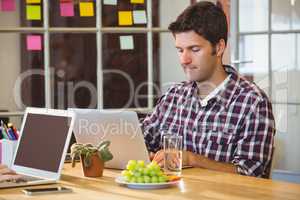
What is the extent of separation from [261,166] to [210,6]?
0.76m

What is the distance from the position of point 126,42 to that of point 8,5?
76 centimetres

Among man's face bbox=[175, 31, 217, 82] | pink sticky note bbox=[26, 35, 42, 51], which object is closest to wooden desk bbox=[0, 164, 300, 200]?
man's face bbox=[175, 31, 217, 82]

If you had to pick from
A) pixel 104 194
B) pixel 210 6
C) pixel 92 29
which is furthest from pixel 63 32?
pixel 104 194

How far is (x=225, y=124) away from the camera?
2652 millimetres

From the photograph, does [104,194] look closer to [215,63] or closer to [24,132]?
[24,132]

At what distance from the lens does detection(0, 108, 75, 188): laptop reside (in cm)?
221

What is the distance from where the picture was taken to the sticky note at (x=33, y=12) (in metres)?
3.84

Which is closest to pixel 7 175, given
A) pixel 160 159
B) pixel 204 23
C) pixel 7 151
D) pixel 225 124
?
pixel 7 151

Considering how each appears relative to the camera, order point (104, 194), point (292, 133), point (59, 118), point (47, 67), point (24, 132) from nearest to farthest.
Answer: point (104, 194), point (59, 118), point (24, 132), point (47, 67), point (292, 133)

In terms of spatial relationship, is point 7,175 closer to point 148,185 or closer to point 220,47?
point 148,185

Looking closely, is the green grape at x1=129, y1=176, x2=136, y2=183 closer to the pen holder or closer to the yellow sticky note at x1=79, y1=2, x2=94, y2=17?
the pen holder

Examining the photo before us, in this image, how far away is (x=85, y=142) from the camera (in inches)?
99.3

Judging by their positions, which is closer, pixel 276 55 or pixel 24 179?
pixel 24 179

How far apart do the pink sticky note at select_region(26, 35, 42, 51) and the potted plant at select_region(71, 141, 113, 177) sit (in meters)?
1.65
